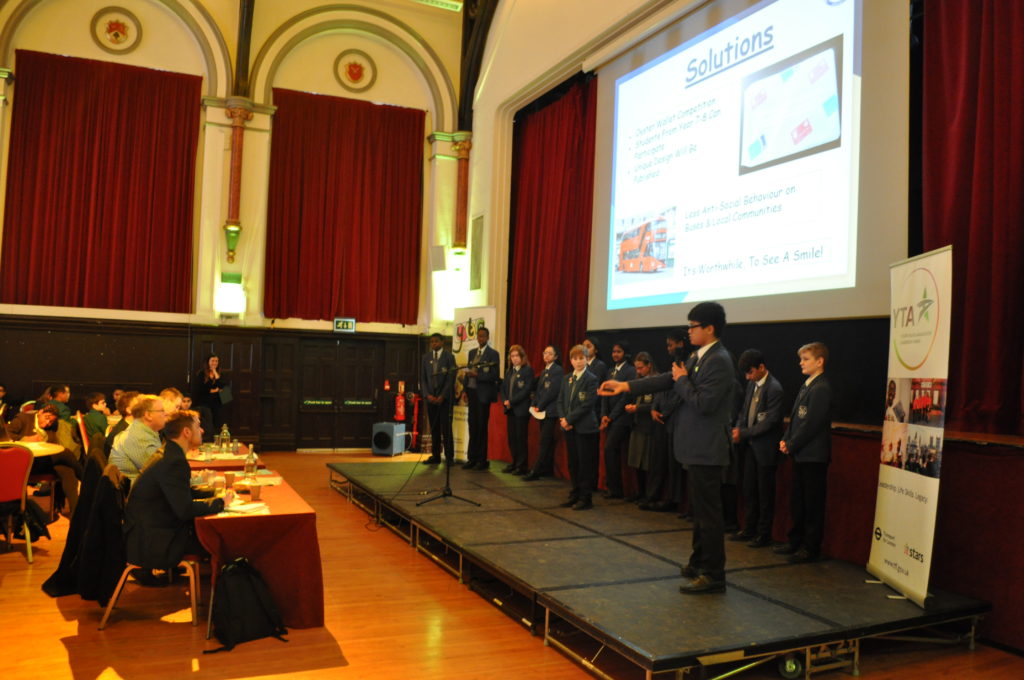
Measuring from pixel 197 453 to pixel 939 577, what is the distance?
4.78m

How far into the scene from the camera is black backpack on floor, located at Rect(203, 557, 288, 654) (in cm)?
350

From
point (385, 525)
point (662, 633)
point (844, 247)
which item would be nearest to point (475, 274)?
point (385, 525)

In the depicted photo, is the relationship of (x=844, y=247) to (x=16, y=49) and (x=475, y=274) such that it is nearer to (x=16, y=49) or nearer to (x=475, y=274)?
(x=475, y=274)

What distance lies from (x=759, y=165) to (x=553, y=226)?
3.75m

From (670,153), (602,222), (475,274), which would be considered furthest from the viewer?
(475,274)

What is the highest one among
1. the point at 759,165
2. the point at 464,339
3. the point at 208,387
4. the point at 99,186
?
the point at 99,186

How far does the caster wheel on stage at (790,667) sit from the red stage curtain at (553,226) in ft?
16.2

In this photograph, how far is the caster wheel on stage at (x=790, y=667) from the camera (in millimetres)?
3236

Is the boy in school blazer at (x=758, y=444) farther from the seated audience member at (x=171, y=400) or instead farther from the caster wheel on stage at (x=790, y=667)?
the seated audience member at (x=171, y=400)

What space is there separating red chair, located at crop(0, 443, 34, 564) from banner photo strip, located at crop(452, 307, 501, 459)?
5154mm

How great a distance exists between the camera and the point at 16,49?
398 inches

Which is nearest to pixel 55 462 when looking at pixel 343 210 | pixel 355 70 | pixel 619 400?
pixel 619 400

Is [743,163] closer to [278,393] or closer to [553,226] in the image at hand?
[553,226]

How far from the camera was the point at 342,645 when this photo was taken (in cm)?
358
